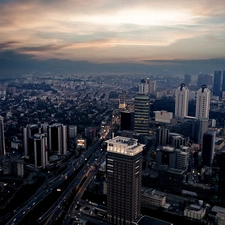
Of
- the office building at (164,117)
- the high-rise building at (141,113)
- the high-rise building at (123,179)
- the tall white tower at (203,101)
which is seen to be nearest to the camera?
the high-rise building at (123,179)

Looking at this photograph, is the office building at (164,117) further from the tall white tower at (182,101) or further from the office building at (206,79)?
the office building at (206,79)

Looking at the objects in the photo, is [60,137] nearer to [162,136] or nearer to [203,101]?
[162,136]

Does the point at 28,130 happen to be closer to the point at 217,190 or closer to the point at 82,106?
the point at 217,190

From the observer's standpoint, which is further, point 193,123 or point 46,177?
point 193,123

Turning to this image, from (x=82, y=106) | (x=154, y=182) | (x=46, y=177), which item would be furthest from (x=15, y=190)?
(x=82, y=106)

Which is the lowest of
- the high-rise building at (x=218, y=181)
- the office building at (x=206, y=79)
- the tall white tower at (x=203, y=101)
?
the high-rise building at (x=218, y=181)

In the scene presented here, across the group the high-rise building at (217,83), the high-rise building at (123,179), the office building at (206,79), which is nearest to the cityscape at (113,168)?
the high-rise building at (123,179)

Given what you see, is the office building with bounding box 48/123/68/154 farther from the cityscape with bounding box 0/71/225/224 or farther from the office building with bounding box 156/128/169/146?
the office building with bounding box 156/128/169/146
